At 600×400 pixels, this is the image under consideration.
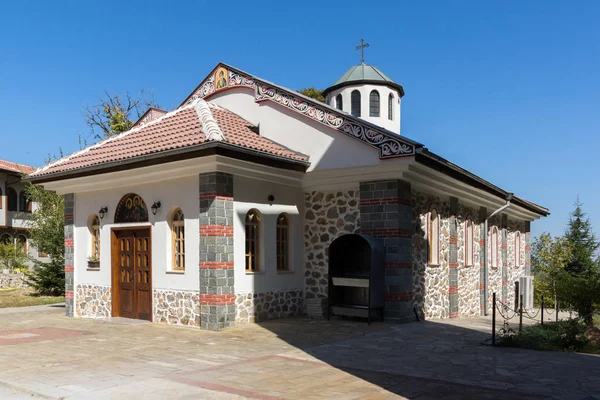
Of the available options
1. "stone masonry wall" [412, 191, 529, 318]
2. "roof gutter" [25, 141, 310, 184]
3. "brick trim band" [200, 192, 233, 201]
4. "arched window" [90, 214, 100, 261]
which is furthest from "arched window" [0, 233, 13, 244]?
"stone masonry wall" [412, 191, 529, 318]

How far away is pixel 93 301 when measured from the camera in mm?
14336

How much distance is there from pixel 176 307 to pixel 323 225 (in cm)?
396

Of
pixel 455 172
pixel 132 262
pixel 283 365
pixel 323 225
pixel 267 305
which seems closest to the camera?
pixel 283 365

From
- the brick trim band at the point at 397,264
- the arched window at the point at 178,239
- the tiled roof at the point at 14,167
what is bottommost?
the brick trim band at the point at 397,264

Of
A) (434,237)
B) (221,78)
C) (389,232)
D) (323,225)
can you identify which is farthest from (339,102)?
(389,232)

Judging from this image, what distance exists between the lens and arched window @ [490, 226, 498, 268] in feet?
66.1

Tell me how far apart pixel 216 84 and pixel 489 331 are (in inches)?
365

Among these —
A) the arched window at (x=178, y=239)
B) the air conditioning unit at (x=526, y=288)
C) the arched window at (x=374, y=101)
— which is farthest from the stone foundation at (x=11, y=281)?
the air conditioning unit at (x=526, y=288)

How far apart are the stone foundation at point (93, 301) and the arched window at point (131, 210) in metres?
1.83

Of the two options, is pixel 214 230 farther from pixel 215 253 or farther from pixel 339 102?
pixel 339 102

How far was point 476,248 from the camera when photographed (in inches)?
716

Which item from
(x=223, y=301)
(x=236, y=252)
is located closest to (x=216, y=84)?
(x=236, y=252)

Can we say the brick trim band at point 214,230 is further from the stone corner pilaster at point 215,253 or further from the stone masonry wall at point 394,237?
the stone masonry wall at point 394,237

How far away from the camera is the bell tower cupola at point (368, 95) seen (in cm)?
1930
